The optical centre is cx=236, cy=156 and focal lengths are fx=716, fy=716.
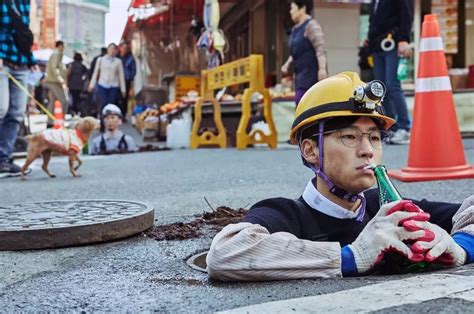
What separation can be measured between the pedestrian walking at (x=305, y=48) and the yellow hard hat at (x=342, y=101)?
18.1ft

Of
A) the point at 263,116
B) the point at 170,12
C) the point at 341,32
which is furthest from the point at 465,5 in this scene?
the point at 170,12

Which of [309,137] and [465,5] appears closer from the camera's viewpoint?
[309,137]

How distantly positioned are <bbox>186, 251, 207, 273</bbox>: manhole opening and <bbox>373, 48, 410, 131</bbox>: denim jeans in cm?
535

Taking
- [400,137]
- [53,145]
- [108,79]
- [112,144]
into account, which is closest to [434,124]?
[53,145]

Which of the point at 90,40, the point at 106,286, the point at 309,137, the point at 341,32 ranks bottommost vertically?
the point at 106,286

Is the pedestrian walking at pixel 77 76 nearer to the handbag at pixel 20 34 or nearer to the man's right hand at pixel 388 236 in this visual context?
the handbag at pixel 20 34

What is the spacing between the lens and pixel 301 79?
330 inches

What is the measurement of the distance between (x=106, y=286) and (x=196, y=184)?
330 cm

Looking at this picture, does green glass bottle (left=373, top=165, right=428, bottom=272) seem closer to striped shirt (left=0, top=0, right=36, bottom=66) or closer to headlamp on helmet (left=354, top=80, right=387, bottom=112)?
headlamp on helmet (left=354, top=80, right=387, bottom=112)

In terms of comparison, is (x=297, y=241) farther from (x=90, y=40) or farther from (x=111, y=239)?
(x=90, y=40)

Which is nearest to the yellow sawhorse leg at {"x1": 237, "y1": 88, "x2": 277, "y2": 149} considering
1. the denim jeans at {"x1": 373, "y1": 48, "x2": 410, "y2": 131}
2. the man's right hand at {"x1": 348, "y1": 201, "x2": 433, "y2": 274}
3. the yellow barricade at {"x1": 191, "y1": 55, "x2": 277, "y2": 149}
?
the yellow barricade at {"x1": 191, "y1": 55, "x2": 277, "y2": 149}

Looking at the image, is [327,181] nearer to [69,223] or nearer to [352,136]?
[352,136]

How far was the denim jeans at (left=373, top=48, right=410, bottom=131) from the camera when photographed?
7.96 metres

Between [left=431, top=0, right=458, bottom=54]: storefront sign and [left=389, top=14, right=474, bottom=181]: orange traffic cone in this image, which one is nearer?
[left=389, top=14, right=474, bottom=181]: orange traffic cone
